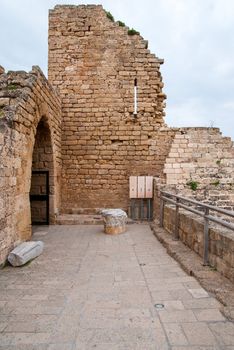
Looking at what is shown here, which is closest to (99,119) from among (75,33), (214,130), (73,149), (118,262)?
(73,149)

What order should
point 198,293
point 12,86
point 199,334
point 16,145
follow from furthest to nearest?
point 12,86, point 16,145, point 198,293, point 199,334

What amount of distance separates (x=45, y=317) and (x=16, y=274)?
1648 mm

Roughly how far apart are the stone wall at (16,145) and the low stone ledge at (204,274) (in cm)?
278

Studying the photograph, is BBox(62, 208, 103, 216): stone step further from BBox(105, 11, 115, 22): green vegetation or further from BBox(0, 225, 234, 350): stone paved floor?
BBox(105, 11, 115, 22): green vegetation

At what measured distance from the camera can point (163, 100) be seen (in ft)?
35.2

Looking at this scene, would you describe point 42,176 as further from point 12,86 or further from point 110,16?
point 110,16

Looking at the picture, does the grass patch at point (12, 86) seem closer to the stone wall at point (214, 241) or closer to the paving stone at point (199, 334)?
the stone wall at point (214, 241)

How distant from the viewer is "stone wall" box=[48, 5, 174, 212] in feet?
33.2

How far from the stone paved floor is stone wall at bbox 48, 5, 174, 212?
16.0 ft

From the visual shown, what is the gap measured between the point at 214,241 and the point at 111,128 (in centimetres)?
668

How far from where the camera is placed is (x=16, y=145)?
215 inches

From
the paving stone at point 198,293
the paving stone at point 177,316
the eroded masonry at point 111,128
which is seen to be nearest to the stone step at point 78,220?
the eroded masonry at point 111,128

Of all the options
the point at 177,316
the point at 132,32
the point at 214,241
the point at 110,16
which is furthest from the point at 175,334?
the point at 110,16

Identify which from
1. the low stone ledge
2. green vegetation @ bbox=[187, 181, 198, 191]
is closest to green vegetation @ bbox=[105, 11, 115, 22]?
green vegetation @ bbox=[187, 181, 198, 191]
